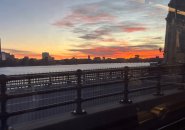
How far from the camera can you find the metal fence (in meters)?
7.03

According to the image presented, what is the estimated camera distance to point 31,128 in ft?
23.1

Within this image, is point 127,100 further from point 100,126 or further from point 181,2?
point 181,2

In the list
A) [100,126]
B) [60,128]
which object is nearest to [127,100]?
[100,126]

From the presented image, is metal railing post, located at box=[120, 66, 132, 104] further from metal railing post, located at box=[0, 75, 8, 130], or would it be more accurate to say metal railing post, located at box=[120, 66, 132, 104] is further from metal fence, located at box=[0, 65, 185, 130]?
metal railing post, located at box=[0, 75, 8, 130]

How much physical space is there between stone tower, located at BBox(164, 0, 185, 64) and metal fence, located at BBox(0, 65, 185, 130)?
1589 centimetres

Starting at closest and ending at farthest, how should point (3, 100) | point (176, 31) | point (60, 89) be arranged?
1. point (3, 100)
2. point (60, 89)
3. point (176, 31)

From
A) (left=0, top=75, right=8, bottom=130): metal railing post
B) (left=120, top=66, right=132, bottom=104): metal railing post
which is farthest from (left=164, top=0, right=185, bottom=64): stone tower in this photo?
(left=0, top=75, right=8, bottom=130): metal railing post

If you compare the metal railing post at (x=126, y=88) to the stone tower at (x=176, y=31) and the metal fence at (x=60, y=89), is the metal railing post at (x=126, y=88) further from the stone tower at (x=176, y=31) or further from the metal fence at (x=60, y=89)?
the stone tower at (x=176, y=31)

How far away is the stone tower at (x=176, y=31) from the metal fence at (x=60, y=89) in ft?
52.1

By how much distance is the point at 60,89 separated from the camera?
8070 millimetres

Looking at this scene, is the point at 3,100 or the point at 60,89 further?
the point at 60,89

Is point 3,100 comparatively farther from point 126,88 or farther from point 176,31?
point 176,31

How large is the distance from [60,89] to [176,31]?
28749mm

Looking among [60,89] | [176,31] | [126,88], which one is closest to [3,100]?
[60,89]
